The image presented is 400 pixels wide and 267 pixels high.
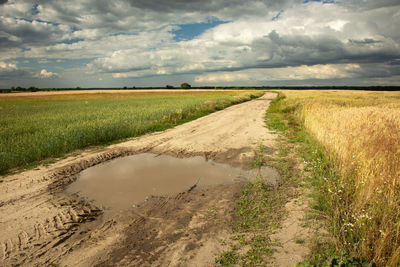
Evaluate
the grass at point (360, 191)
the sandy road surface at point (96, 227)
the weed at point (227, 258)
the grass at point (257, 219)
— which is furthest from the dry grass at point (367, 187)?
the sandy road surface at point (96, 227)

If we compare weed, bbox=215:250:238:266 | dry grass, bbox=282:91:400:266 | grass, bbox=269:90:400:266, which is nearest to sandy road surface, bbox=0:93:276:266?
weed, bbox=215:250:238:266

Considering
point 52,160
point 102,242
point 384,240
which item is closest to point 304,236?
point 384,240

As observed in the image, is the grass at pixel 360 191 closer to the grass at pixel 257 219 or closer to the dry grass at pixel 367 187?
the dry grass at pixel 367 187

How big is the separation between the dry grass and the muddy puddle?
7.42ft

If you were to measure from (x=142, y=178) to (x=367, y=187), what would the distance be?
486 cm

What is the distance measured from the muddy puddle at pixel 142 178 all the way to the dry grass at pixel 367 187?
2.26 metres

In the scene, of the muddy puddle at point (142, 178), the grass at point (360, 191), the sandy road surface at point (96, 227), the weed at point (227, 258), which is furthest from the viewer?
the muddy puddle at point (142, 178)

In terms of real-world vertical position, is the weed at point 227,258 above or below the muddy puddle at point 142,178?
below

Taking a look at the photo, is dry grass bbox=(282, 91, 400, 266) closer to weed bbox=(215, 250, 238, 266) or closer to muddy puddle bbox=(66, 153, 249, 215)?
weed bbox=(215, 250, 238, 266)

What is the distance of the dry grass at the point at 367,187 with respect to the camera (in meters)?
2.71

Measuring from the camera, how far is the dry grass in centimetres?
271

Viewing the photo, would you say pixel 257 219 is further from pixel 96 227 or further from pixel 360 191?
pixel 96 227

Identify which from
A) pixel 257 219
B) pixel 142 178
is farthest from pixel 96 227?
pixel 257 219

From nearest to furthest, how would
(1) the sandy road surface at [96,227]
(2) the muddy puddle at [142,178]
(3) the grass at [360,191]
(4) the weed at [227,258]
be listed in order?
(3) the grass at [360,191], (4) the weed at [227,258], (1) the sandy road surface at [96,227], (2) the muddy puddle at [142,178]
